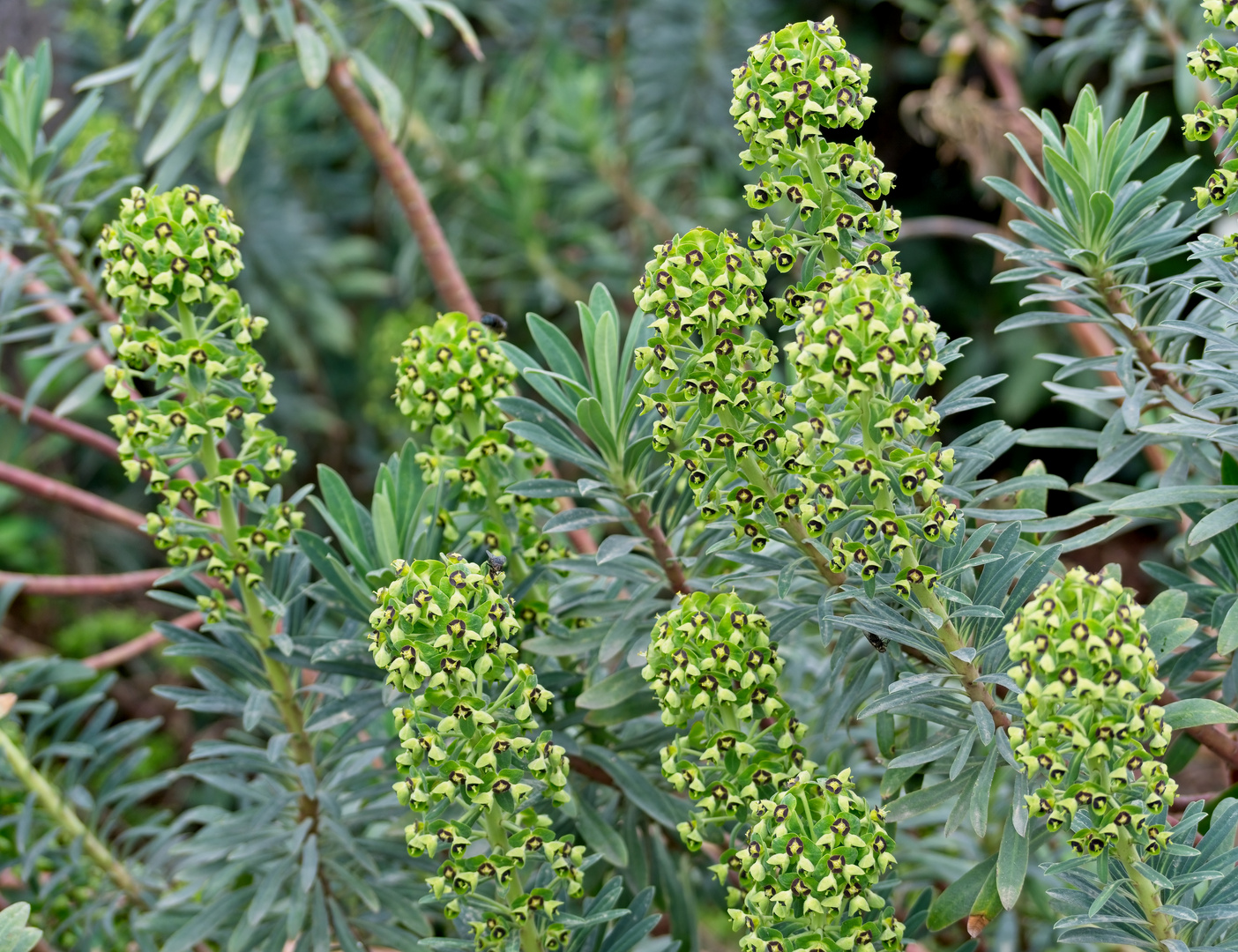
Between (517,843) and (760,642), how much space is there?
32 centimetres

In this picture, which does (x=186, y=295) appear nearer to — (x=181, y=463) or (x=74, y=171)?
(x=181, y=463)

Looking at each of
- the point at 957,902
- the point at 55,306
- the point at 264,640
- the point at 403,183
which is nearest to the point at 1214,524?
the point at 957,902

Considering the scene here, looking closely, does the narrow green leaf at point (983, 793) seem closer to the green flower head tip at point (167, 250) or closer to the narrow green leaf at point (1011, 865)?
the narrow green leaf at point (1011, 865)

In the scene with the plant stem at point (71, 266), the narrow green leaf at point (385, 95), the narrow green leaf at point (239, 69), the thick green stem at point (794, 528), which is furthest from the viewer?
the narrow green leaf at point (385, 95)

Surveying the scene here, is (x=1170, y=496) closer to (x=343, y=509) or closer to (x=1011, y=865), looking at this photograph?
(x=1011, y=865)

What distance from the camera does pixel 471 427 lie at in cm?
135

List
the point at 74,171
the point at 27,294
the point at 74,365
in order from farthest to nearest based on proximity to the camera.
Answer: the point at 74,365 < the point at 27,294 < the point at 74,171

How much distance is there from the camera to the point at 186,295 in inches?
48.7

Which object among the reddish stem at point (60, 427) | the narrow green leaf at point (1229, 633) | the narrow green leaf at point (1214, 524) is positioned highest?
the reddish stem at point (60, 427)

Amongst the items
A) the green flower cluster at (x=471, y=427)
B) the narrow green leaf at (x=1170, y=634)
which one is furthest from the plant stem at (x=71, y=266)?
the narrow green leaf at (x=1170, y=634)

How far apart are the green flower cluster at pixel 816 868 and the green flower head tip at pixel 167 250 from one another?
83 centimetres

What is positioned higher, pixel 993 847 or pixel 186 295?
pixel 186 295

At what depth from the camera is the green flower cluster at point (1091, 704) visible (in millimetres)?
855

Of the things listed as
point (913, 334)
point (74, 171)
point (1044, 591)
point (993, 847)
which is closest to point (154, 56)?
point (74, 171)
